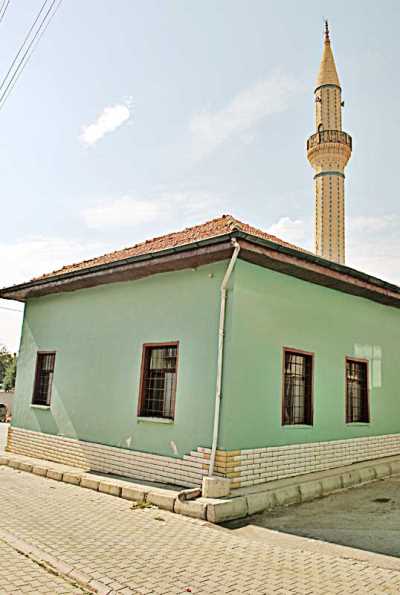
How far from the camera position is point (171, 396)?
8.73 meters

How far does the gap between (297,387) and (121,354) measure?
3389mm

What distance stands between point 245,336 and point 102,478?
356 centimetres

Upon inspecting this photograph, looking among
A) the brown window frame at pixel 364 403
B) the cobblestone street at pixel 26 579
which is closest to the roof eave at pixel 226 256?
the brown window frame at pixel 364 403

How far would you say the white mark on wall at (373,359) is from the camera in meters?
11.0

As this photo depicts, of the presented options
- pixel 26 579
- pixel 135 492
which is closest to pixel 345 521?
pixel 135 492

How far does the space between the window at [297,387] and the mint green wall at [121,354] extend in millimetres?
1715

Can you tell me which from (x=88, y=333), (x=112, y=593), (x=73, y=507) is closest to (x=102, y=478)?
(x=73, y=507)

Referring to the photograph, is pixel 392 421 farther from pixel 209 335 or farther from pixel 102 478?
pixel 102 478

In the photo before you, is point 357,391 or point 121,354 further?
point 357,391

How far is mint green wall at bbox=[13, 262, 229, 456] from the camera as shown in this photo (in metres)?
8.12

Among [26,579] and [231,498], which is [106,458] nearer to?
[231,498]

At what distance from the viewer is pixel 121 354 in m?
9.59

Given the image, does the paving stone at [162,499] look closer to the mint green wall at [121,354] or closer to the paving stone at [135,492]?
the paving stone at [135,492]

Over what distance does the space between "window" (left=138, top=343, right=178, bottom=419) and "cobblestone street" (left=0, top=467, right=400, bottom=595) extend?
6.49ft
